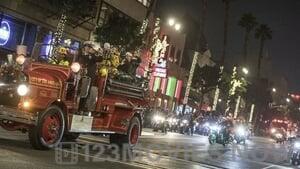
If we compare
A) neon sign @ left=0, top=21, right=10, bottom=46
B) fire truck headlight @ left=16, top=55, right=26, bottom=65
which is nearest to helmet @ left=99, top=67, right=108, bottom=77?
fire truck headlight @ left=16, top=55, right=26, bottom=65

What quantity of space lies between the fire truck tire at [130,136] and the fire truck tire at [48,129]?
4.86 metres

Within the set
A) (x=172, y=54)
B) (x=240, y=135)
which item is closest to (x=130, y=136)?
(x=240, y=135)

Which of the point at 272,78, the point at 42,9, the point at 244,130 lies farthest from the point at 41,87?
the point at 272,78

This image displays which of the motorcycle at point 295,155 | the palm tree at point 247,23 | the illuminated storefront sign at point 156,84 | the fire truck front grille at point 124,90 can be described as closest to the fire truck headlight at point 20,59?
the fire truck front grille at point 124,90

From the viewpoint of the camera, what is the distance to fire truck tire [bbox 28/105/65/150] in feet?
44.7

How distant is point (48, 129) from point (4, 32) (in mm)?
19531

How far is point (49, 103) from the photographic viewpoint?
45.8 ft

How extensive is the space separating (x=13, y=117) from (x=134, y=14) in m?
34.1

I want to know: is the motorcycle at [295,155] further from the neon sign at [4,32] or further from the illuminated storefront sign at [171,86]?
the illuminated storefront sign at [171,86]

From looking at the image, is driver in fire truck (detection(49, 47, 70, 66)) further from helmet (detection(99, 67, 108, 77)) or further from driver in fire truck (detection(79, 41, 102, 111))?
helmet (detection(99, 67, 108, 77))

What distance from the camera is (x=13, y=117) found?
1326 cm

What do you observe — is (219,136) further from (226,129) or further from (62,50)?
(62,50)

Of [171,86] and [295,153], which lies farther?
[171,86]

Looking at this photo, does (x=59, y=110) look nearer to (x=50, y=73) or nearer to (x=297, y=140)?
(x=50, y=73)
